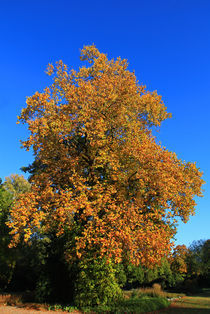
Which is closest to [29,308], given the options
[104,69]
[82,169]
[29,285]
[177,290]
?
[82,169]

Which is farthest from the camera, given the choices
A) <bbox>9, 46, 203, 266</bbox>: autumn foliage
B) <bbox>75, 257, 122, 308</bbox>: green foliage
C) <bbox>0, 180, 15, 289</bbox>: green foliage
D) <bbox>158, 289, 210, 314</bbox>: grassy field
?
<bbox>0, 180, 15, 289</bbox>: green foliage

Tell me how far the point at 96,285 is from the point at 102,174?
26.4 ft

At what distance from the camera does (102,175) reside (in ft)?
66.6

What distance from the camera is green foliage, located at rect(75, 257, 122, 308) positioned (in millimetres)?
16719

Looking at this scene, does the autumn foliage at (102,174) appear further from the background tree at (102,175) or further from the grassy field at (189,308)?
the grassy field at (189,308)

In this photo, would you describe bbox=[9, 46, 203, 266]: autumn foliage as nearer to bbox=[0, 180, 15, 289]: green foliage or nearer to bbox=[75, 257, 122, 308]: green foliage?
bbox=[75, 257, 122, 308]: green foliage

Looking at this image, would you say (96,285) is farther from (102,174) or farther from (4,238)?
(4,238)

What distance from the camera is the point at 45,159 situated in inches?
754

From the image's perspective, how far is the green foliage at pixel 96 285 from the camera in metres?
16.7

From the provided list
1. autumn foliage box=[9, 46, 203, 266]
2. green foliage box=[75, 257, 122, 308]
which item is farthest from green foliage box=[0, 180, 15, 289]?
green foliage box=[75, 257, 122, 308]

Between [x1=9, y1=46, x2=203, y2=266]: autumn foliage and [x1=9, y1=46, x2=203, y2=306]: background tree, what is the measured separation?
0.22 feet

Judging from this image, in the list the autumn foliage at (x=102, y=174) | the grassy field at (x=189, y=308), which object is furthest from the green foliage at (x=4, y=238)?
the grassy field at (x=189, y=308)

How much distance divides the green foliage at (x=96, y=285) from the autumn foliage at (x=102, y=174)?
1058 mm

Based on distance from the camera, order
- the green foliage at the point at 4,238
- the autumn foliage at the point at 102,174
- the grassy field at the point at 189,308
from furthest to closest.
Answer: the green foliage at the point at 4,238, the grassy field at the point at 189,308, the autumn foliage at the point at 102,174
